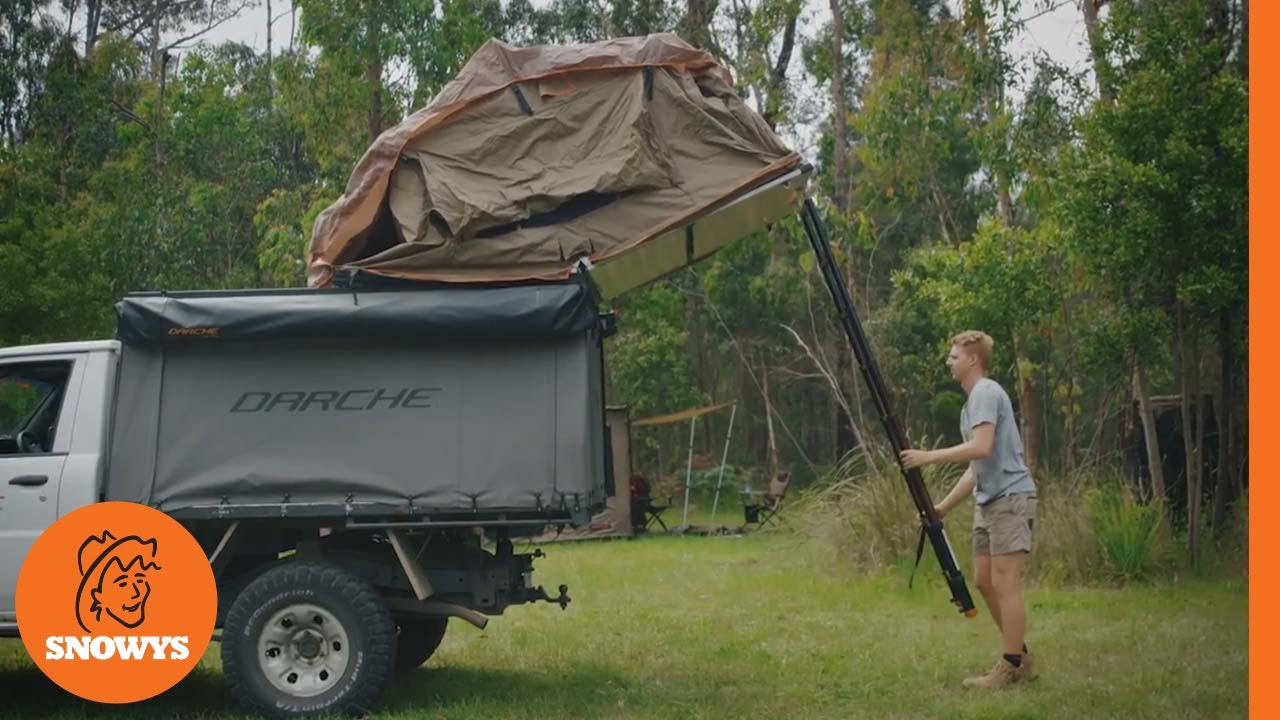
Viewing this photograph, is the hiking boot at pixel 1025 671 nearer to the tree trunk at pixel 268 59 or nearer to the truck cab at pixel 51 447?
the truck cab at pixel 51 447

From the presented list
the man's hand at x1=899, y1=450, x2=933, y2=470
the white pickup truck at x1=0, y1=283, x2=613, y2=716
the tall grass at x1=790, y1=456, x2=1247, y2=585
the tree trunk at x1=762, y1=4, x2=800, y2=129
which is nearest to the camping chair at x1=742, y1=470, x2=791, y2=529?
the tree trunk at x1=762, y1=4, x2=800, y2=129

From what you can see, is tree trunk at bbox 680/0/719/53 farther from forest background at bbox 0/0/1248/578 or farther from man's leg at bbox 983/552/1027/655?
man's leg at bbox 983/552/1027/655

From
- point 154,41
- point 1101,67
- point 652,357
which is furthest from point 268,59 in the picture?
point 1101,67

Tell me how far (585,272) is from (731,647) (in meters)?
3.66

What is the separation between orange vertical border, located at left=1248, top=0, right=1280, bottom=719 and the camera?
5422 mm

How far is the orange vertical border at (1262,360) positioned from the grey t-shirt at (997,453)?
219 cm

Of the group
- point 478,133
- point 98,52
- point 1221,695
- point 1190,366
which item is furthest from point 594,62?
point 98,52

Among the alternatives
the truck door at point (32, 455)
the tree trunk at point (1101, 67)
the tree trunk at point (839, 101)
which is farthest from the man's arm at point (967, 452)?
the tree trunk at point (839, 101)

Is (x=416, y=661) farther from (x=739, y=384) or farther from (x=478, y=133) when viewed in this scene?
(x=739, y=384)

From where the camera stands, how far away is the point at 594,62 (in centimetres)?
808

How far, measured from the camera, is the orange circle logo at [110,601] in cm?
754

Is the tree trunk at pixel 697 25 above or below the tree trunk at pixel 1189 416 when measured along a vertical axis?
above

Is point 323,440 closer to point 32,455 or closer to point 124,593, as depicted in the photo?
point 124,593

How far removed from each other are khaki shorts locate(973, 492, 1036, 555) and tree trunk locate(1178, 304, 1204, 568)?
241 inches
